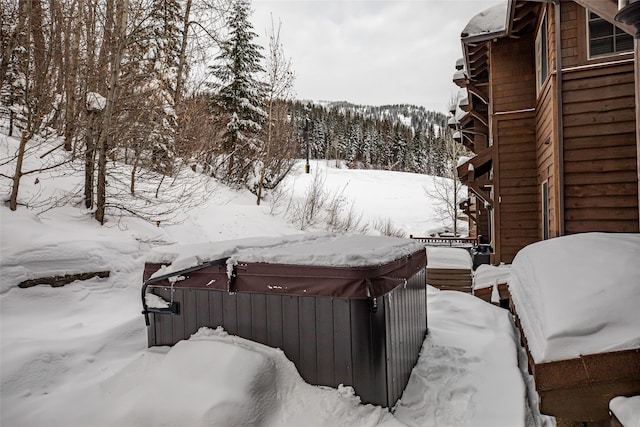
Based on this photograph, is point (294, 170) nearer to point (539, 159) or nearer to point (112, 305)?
point (539, 159)

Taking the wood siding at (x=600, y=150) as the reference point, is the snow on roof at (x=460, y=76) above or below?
above

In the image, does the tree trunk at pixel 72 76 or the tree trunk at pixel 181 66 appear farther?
the tree trunk at pixel 181 66

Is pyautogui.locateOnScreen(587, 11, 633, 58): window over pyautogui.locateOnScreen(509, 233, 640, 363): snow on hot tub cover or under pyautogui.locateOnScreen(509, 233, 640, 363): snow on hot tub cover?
over

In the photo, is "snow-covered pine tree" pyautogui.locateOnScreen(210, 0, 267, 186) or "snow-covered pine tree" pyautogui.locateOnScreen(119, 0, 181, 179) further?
A: "snow-covered pine tree" pyautogui.locateOnScreen(210, 0, 267, 186)

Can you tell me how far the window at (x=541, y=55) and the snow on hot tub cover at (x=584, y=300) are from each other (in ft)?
17.2

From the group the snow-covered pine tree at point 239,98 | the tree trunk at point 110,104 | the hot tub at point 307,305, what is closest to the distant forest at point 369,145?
the snow-covered pine tree at point 239,98

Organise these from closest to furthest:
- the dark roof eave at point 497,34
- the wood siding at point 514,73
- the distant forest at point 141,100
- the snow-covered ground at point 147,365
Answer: the snow-covered ground at point 147,365
the distant forest at point 141,100
the dark roof eave at point 497,34
the wood siding at point 514,73

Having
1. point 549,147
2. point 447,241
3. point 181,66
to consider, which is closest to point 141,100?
point 181,66

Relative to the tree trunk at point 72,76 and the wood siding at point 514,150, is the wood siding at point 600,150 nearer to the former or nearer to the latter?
the wood siding at point 514,150

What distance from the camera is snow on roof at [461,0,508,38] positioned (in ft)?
27.3

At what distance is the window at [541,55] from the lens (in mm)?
6973

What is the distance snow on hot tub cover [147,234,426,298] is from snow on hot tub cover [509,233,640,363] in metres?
1.02

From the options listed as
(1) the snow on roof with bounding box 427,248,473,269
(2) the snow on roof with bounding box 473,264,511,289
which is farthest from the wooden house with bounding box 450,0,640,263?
(1) the snow on roof with bounding box 427,248,473,269

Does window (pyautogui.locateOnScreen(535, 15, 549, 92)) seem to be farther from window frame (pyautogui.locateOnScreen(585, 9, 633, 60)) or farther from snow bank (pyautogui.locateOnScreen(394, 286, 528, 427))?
snow bank (pyautogui.locateOnScreen(394, 286, 528, 427))
